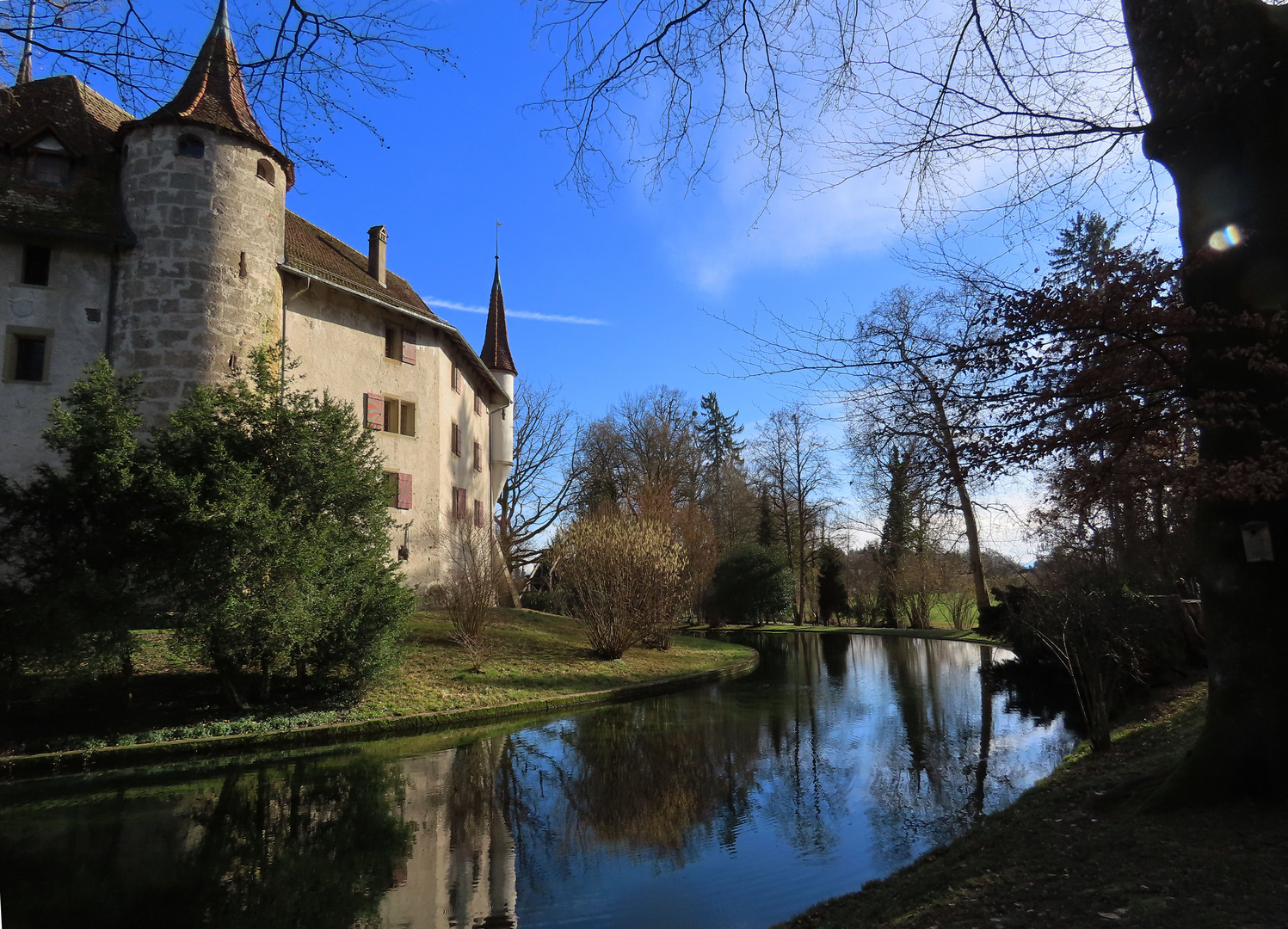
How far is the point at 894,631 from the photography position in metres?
31.5

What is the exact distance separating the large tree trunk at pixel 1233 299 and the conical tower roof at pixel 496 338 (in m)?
30.1

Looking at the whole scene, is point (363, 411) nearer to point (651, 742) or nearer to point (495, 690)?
point (495, 690)

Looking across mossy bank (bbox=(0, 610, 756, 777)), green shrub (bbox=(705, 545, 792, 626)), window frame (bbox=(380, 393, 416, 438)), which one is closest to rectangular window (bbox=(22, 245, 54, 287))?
window frame (bbox=(380, 393, 416, 438))

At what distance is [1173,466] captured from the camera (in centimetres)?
523

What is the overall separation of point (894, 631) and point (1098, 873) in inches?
1130

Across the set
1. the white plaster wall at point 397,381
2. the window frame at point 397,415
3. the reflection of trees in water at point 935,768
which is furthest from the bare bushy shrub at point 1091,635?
the window frame at point 397,415

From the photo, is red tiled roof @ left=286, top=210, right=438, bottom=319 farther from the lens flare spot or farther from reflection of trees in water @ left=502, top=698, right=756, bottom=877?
the lens flare spot

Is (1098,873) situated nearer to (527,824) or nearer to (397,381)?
(527,824)

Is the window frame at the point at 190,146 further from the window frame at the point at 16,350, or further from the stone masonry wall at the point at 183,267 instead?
the window frame at the point at 16,350

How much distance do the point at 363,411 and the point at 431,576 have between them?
5345mm

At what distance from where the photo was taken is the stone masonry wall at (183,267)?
17.7 meters

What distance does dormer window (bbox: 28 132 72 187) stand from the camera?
59.9 ft

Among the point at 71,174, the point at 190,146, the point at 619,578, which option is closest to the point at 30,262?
the point at 71,174

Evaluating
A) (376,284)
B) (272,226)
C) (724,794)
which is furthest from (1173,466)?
(376,284)
